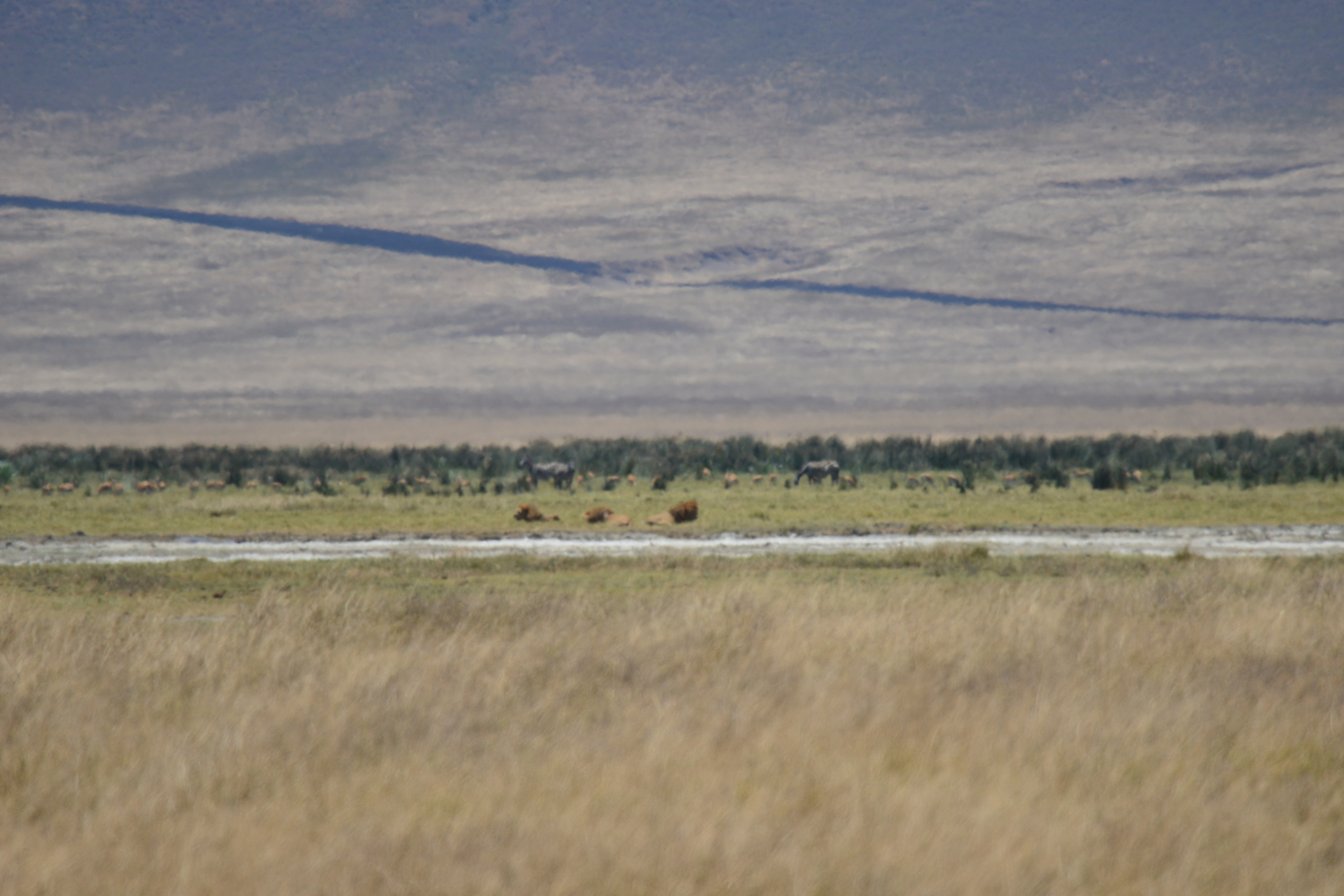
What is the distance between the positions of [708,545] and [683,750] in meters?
20.7

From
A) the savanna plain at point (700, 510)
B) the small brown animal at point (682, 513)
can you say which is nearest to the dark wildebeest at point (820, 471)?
the savanna plain at point (700, 510)

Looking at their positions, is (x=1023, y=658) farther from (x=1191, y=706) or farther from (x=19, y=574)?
(x=19, y=574)

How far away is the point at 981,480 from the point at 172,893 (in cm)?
5288

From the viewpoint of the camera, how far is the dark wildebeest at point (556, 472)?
5366 cm

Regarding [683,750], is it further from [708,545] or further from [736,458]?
[736,458]

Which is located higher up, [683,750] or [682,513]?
[683,750]

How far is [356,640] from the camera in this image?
11203mm

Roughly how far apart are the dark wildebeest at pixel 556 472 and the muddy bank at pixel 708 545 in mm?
22620

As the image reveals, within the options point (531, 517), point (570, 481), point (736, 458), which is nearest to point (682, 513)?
point (531, 517)

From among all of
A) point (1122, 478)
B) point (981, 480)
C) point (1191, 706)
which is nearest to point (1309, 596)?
point (1191, 706)

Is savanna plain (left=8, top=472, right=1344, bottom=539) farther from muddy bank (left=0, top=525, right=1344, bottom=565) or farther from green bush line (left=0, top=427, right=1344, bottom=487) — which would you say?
green bush line (left=0, top=427, right=1344, bottom=487)

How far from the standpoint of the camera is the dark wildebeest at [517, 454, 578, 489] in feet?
176

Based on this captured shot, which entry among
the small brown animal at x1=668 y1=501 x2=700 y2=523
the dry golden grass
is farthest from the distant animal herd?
the dry golden grass

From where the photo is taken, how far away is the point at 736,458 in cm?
7075
